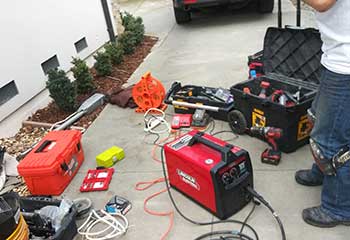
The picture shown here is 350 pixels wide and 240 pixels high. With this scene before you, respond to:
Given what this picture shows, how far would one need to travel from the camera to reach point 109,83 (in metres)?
4.80

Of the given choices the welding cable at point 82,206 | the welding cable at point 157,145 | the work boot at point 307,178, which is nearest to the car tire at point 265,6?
the welding cable at point 157,145

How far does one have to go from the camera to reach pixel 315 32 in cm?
307

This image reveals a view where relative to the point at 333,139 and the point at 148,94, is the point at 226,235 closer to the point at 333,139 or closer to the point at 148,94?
the point at 333,139

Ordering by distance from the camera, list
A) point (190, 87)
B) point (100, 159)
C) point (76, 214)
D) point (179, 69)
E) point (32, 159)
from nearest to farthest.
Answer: point (76, 214) < point (32, 159) < point (100, 159) < point (190, 87) < point (179, 69)

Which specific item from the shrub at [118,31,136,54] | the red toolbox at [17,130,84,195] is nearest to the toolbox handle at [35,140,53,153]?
the red toolbox at [17,130,84,195]

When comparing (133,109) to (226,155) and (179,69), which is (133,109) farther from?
(226,155)

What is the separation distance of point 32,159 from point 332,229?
2.05m

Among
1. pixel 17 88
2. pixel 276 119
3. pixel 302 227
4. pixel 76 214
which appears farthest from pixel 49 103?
pixel 302 227

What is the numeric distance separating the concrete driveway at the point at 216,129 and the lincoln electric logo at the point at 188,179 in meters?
0.17

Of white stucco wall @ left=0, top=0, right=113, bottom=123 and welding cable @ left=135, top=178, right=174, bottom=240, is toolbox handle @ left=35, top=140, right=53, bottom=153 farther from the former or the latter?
white stucco wall @ left=0, top=0, right=113, bottom=123

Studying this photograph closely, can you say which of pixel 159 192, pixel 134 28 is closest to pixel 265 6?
pixel 134 28

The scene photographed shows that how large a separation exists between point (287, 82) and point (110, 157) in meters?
1.59

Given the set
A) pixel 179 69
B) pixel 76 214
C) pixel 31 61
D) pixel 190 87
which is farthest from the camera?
pixel 179 69

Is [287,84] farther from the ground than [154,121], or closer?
farther from the ground
